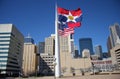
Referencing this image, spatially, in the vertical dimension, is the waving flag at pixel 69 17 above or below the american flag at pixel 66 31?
above

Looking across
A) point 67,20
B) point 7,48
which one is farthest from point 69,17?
point 7,48

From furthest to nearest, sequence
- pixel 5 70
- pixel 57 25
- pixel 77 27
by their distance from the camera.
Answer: pixel 5 70 < pixel 57 25 < pixel 77 27

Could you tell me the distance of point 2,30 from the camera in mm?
112062

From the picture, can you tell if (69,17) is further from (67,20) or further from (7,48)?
(7,48)

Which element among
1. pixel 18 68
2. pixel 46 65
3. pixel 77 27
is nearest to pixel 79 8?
pixel 77 27

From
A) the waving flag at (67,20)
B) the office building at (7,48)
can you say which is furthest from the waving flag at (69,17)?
the office building at (7,48)

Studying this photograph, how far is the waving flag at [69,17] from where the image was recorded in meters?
37.1

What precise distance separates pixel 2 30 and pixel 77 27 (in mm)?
86516

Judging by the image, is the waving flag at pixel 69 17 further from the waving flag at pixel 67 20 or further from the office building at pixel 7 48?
the office building at pixel 7 48

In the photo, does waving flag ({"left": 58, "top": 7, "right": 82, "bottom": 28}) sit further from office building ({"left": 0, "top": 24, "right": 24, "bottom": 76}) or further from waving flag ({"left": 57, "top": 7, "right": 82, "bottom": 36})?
office building ({"left": 0, "top": 24, "right": 24, "bottom": 76})

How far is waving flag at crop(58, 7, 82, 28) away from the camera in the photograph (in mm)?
37062

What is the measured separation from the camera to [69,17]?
38.0m

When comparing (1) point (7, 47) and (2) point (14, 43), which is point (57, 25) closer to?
(1) point (7, 47)

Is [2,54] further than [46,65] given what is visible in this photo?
No
